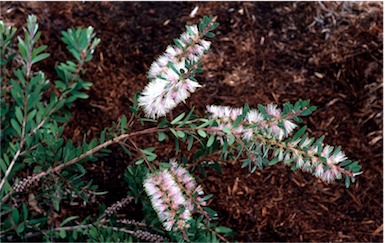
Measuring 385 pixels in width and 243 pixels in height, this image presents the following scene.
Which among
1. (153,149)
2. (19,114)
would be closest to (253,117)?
(153,149)

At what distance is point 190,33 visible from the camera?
1.64m

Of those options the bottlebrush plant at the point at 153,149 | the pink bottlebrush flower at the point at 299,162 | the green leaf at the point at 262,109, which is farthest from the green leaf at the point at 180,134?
the pink bottlebrush flower at the point at 299,162

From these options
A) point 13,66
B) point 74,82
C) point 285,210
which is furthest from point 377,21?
point 13,66

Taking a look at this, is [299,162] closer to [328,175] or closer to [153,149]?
[328,175]

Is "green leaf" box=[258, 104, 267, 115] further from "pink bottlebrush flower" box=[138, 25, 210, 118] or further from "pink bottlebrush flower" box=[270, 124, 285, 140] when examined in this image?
"pink bottlebrush flower" box=[138, 25, 210, 118]

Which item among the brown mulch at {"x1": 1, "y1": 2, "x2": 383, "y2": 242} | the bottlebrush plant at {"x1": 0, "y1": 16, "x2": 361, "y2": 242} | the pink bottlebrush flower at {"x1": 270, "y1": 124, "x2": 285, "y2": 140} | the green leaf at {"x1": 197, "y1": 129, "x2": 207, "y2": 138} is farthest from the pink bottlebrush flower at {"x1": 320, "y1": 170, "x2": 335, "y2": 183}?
the brown mulch at {"x1": 1, "y1": 2, "x2": 383, "y2": 242}

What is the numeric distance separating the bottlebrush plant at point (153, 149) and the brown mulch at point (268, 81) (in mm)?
199

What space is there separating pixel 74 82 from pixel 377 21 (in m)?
1.70

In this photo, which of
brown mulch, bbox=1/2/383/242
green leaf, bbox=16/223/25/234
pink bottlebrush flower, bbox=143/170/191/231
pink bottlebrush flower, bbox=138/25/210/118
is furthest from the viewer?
brown mulch, bbox=1/2/383/242

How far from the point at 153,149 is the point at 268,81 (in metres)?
1.09

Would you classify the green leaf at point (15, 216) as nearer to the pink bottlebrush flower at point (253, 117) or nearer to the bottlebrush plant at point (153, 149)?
the bottlebrush plant at point (153, 149)

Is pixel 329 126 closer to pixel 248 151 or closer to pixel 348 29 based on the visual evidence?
pixel 348 29

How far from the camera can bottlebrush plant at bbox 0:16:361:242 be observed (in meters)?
1.60

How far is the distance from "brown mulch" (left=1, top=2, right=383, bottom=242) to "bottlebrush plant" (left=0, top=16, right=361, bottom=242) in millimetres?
199
